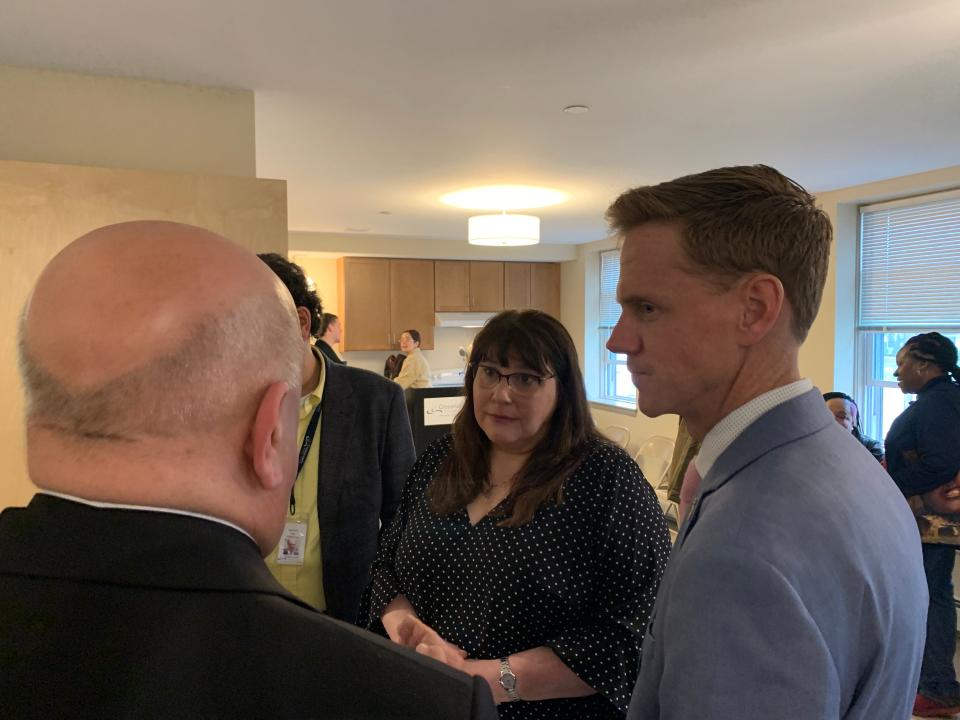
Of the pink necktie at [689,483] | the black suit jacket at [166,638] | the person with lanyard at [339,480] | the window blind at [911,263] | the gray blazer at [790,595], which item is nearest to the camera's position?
the black suit jacket at [166,638]

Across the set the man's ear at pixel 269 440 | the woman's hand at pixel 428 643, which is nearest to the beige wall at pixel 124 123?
the woman's hand at pixel 428 643

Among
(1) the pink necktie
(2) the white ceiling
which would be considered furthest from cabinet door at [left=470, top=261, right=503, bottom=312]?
(1) the pink necktie

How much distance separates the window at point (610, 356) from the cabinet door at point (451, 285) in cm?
154

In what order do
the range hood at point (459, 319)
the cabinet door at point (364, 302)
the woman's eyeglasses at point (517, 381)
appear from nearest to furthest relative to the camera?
the woman's eyeglasses at point (517, 381)
the cabinet door at point (364, 302)
the range hood at point (459, 319)

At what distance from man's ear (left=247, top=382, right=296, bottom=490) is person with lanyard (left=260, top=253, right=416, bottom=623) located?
1.00 metres

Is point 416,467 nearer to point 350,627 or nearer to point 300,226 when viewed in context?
point 350,627

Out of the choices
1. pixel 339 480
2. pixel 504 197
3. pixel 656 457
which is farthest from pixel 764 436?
pixel 656 457

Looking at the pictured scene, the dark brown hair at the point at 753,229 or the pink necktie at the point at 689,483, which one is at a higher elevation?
the dark brown hair at the point at 753,229

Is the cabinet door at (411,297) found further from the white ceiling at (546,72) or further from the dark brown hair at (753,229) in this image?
the dark brown hair at (753,229)

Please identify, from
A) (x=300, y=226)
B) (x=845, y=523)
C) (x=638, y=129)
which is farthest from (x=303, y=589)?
(x=300, y=226)

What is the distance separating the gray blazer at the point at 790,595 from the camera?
628mm

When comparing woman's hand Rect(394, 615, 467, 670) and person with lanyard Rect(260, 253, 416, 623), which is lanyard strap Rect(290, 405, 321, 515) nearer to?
person with lanyard Rect(260, 253, 416, 623)

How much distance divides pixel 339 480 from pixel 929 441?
2643 mm

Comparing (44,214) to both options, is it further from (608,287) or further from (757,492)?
(608,287)
